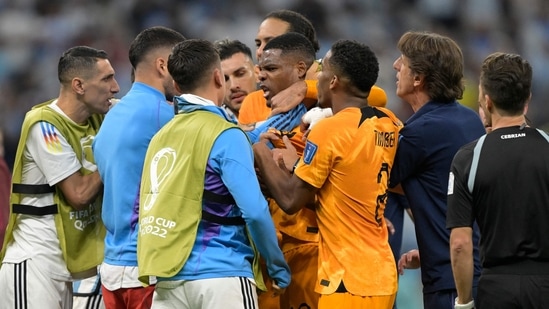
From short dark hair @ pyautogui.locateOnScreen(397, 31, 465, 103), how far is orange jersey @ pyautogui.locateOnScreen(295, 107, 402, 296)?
56cm

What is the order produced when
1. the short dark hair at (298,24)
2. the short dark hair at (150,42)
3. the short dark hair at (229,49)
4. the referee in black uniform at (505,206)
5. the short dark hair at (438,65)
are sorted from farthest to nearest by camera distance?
the short dark hair at (229,49), the short dark hair at (298,24), the short dark hair at (150,42), the short dark hair at (438,65), the referee in black uniform at (505,206)

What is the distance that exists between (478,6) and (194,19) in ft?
13.5

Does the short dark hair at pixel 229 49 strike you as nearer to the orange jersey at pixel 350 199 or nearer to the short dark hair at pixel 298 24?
the short dark hair at pixel 298 24

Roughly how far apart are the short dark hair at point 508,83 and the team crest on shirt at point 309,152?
0.94m

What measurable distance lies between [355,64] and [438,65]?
59 centimetres

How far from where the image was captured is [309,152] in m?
5.25

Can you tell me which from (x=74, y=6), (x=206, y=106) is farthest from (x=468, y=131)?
(x=74, y=6)

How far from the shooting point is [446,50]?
18.6ft

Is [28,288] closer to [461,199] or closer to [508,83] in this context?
[461,199]

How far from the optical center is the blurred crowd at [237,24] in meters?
13.7

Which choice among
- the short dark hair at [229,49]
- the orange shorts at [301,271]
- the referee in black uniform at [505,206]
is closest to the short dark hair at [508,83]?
the referee in black uniform at [505,206]

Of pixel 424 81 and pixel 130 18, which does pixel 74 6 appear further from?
pixel 424 81

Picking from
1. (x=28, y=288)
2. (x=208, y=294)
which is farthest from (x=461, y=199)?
(x=28, y=288)

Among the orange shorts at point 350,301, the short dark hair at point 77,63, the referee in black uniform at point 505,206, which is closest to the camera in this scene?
the referee in black uniform at point 505,206
